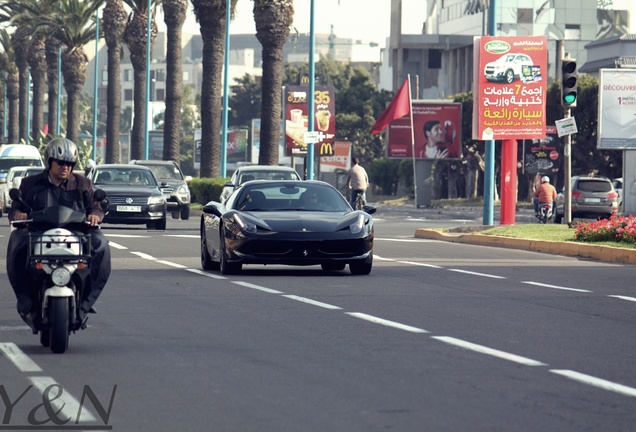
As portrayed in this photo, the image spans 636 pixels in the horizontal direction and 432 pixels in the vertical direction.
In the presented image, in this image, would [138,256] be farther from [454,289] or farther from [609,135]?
[609,135]

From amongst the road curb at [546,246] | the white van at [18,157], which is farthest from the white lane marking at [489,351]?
the white van at [18,157]

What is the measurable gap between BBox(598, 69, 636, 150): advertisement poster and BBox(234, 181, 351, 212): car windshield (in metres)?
22.2

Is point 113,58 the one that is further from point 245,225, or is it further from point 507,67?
point 245,225

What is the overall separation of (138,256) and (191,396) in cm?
1521

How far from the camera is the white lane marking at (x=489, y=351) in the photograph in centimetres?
1025

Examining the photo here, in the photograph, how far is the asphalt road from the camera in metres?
7.89

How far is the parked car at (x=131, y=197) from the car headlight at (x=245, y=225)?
1396cm

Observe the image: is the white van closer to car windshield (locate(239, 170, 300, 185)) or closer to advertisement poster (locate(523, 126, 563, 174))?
advertisement poster (locate(523, 126, 563, 174))

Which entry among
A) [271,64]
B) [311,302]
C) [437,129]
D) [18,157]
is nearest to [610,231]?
[311,302]

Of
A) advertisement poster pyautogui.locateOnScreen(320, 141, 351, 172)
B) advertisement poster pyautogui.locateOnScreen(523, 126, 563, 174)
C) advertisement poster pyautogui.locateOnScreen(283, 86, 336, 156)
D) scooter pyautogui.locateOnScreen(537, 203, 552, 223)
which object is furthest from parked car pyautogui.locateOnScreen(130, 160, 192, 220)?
advertisement poster pyautogui.locateOnScreen(320, 141, 351, 172)

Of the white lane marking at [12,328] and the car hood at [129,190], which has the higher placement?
the car hood at [129,190]

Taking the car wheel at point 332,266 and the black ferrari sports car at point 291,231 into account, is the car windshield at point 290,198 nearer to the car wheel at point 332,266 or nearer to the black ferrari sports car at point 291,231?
the black ferrari sports car at point 291,231

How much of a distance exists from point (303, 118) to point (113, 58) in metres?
19.8

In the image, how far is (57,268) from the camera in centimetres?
1072
